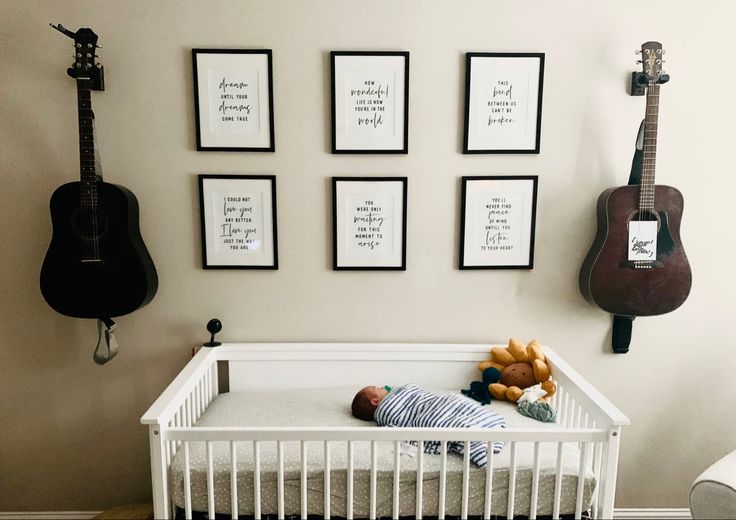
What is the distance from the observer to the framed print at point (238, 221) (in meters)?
2.00

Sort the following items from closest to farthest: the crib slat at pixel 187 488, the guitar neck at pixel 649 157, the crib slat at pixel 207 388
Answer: the crib slat at pixel 187 488, the guitar neck at pixel 649 157, the crib slat at pixel 207 388

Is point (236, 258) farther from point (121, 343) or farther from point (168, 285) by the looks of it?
point (121, 343)

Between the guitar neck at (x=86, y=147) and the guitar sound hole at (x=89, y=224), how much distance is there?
0.03 meters

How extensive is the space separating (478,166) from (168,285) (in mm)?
1275

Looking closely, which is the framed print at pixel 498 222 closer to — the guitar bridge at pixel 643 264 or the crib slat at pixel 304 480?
the guitar bridge at pixel 643 264

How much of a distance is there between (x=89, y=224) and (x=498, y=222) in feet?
4.85

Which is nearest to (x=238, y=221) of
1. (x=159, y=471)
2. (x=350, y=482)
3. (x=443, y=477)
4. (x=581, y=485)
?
(x=159, y=471)

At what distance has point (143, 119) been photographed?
196 centimetres

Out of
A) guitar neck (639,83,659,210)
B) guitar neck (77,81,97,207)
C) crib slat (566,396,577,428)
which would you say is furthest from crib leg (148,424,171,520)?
guitar neck (639,83,659,210)

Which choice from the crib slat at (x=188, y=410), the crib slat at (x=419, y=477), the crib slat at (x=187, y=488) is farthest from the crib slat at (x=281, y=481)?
the crib slat at (x=188, y=410)

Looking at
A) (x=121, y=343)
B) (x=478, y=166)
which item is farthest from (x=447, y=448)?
(x=121, y=343)

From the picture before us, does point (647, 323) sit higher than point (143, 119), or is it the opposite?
point (143, 119)

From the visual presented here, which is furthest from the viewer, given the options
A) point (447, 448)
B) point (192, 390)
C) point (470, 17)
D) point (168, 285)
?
point (168, 285)

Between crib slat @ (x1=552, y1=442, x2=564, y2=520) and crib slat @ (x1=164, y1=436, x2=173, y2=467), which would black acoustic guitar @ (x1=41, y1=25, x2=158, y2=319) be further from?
crib slat @ (x1=552, y1=442, x2=564, y2=520)
